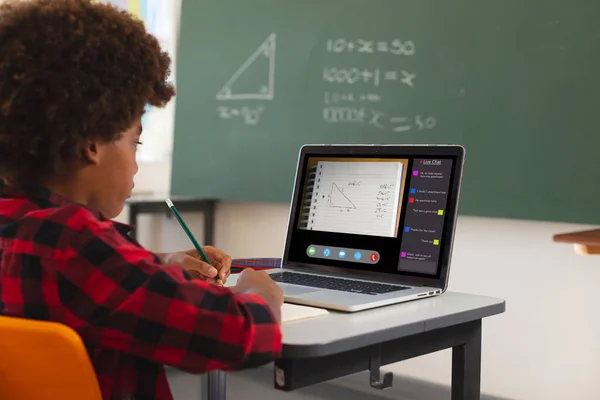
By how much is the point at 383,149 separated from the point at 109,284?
84cm

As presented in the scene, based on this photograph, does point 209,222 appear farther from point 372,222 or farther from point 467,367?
point 467,367

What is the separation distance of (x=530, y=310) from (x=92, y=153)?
203cm

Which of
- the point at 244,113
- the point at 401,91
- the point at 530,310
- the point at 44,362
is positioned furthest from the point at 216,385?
the point at 244,113

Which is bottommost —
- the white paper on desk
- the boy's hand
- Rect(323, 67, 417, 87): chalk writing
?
the white paper on desk

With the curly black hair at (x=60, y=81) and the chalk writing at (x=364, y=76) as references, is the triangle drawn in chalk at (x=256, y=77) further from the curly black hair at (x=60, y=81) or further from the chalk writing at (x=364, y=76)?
the curly black hair at (x=60, y=81)

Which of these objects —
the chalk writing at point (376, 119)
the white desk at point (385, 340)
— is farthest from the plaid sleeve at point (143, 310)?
the chalk writing at point (376, 119)

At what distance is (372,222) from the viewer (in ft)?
5.33

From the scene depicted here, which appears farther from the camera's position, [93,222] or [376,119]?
[376,119]

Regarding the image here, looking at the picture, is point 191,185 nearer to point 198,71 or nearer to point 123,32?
point 198,71

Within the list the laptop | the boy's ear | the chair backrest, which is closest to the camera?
the chair backrest

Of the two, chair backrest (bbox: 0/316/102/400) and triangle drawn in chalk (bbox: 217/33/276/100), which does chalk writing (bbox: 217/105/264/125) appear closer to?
triangle drawn in chalk (bbox: 217/33/276/100)

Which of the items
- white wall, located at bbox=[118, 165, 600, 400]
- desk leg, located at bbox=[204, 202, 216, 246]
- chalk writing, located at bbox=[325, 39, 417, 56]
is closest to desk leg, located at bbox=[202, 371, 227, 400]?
white wall, located at bbox=[118, 165, 600, 400]

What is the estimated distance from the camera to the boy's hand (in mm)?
1434

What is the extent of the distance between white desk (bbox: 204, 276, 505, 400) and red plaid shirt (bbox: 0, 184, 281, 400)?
0.09 meters
